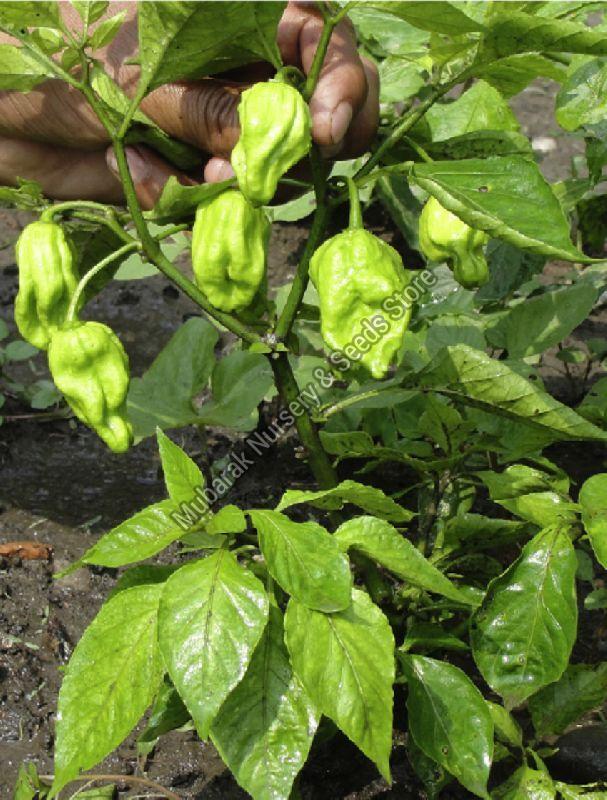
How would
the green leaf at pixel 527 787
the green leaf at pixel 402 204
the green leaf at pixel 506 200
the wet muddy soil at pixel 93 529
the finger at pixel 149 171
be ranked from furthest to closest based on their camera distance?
the green leaf at pixel 402 204
the wet muddy soil at pixel 93 529
the finger at pixel 149 171
the green leaf at pixel 527 787
the green leaf at pixel 506 200

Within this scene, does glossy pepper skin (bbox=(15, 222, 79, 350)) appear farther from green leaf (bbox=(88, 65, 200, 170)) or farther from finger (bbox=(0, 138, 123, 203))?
finger (bbox=(0, 138, 123, 203))

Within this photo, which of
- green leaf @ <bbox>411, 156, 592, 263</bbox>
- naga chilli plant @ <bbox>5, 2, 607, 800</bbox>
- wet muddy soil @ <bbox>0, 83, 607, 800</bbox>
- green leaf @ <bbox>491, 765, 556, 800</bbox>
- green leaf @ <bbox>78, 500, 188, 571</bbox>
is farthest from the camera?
wet muddy soil @ <bbox>0, 83, 607, 800</bbox>

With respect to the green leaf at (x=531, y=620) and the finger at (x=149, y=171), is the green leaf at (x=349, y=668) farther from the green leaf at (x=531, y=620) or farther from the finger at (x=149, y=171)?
the finger at (x=149, y=171)

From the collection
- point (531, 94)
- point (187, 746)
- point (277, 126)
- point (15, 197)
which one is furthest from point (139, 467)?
point (531, 94)

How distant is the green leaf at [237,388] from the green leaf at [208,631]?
0.51 meters

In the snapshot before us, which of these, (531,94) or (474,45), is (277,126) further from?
(531,94)

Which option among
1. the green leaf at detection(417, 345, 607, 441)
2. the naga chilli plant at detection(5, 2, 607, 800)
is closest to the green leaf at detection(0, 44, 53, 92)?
the naga chilli plant at detection(5, 2, 607, 800)

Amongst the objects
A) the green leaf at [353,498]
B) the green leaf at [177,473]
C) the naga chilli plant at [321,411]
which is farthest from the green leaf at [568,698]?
the green leaf at [177,473]

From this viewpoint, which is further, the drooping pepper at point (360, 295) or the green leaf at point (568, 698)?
the green leaf at point (568, 698)

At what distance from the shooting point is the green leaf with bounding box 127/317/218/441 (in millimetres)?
1462

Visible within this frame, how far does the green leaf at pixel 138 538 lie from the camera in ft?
3.15

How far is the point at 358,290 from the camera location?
2.95 feet

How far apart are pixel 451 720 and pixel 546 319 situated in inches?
25.3

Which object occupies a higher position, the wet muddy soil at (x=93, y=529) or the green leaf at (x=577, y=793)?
the green leaf at (x=577, y=793)
